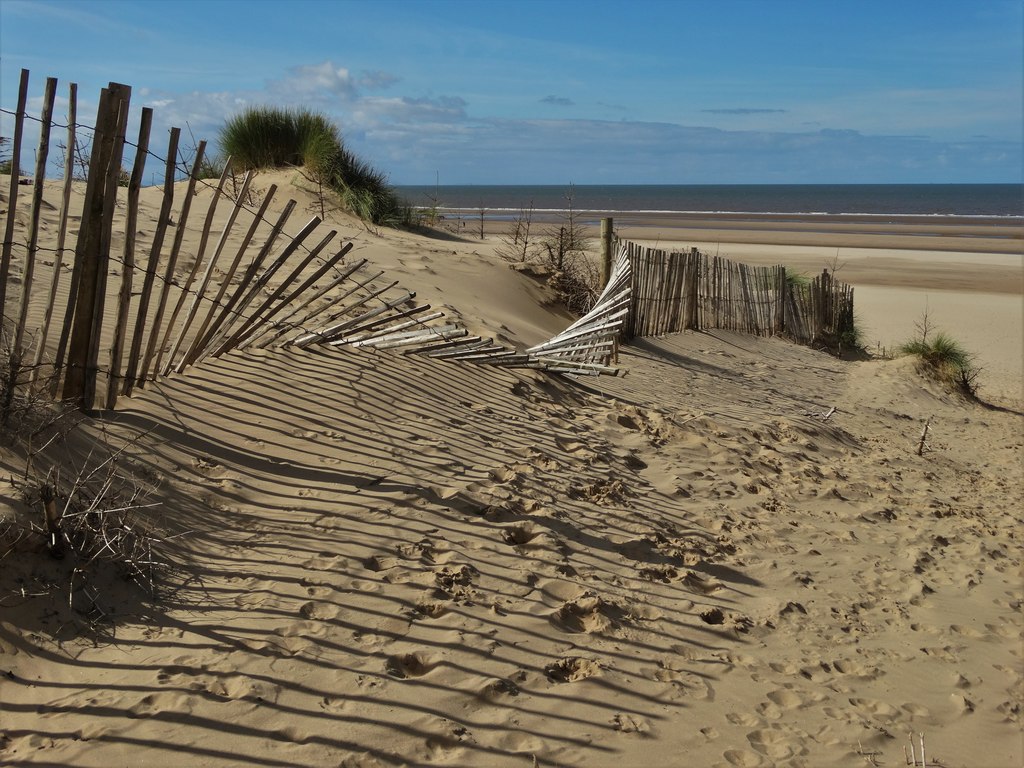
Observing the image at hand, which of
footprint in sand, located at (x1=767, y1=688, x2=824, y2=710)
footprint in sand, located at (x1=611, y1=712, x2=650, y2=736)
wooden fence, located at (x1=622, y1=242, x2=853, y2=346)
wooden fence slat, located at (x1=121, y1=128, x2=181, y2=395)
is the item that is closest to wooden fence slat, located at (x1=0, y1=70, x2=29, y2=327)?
wooden fence slat, located at (x1=121, y1=128, x2=181, y2=395)

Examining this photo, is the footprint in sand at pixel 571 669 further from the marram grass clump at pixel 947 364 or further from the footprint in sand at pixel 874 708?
→ the marram grass clump at pixel 947 364

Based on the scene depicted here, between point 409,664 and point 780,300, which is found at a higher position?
point 780,300

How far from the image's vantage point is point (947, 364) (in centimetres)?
988

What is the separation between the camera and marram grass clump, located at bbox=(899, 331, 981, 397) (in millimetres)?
9695

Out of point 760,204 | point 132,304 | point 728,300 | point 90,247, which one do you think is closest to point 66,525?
point 90,247

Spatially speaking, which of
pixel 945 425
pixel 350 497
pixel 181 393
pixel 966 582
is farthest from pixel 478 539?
pixel 945 425

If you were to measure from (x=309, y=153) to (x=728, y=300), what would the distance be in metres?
6.28

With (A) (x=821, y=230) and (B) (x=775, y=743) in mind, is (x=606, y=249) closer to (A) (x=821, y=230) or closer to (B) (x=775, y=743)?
(B) (x=775, y=743)

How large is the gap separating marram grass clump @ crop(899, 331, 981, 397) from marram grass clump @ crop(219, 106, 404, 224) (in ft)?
23.0

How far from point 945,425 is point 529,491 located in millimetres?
5462

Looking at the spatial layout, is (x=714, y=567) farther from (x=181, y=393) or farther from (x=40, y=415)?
(x=40, y=415)

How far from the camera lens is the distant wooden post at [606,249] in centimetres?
858

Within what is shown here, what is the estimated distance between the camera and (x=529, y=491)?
415 centimetres

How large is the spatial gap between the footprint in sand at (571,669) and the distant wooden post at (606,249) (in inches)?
237
